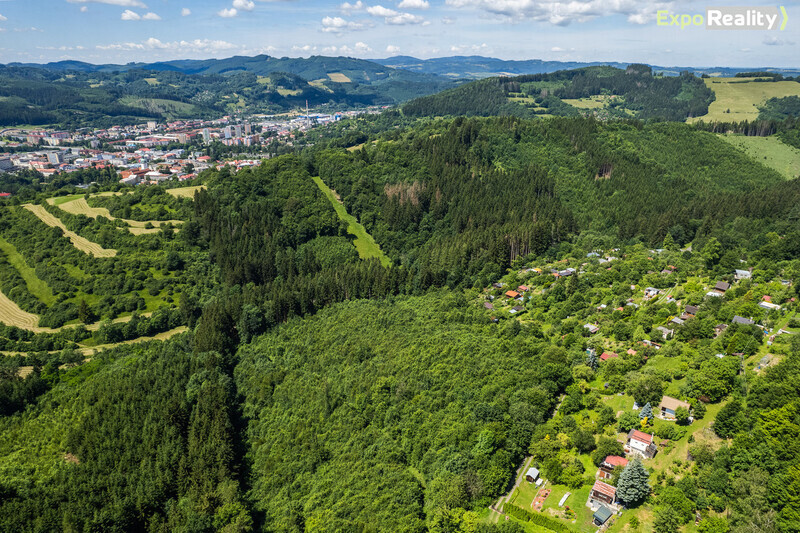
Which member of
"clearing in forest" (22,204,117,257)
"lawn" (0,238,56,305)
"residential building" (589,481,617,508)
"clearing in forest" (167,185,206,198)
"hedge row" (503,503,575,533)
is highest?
"clearing in forest" (167,185,206,198)

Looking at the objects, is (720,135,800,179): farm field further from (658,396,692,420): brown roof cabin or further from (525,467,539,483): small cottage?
(525,467,539,483): small cottage

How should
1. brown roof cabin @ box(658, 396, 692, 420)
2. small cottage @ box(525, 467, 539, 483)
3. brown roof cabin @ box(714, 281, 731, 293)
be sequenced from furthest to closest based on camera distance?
1. brown roof cabin @ box(714, 281, 731, 293)
2. brown roof cabin @ box(658, 396, 692, 420)
3. small cottage @ box(525, 467, 539, 483)

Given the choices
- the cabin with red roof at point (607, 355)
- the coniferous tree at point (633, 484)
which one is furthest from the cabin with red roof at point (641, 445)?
the cabin with red roof at point (607, 355)

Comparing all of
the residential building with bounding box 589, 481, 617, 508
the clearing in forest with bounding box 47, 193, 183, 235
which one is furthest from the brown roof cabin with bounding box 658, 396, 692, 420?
the clearing in forest with bounding box 47, 193, 183, 235

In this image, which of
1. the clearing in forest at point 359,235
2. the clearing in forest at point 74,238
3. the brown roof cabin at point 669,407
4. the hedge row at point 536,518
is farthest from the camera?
the clearing in forest at point 359,235

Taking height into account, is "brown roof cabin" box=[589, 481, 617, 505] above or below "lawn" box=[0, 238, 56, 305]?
below

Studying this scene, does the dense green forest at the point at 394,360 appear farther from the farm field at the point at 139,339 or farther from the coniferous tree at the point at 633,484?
the farm field at the point at 139,339

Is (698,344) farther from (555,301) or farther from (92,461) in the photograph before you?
(92,461)
